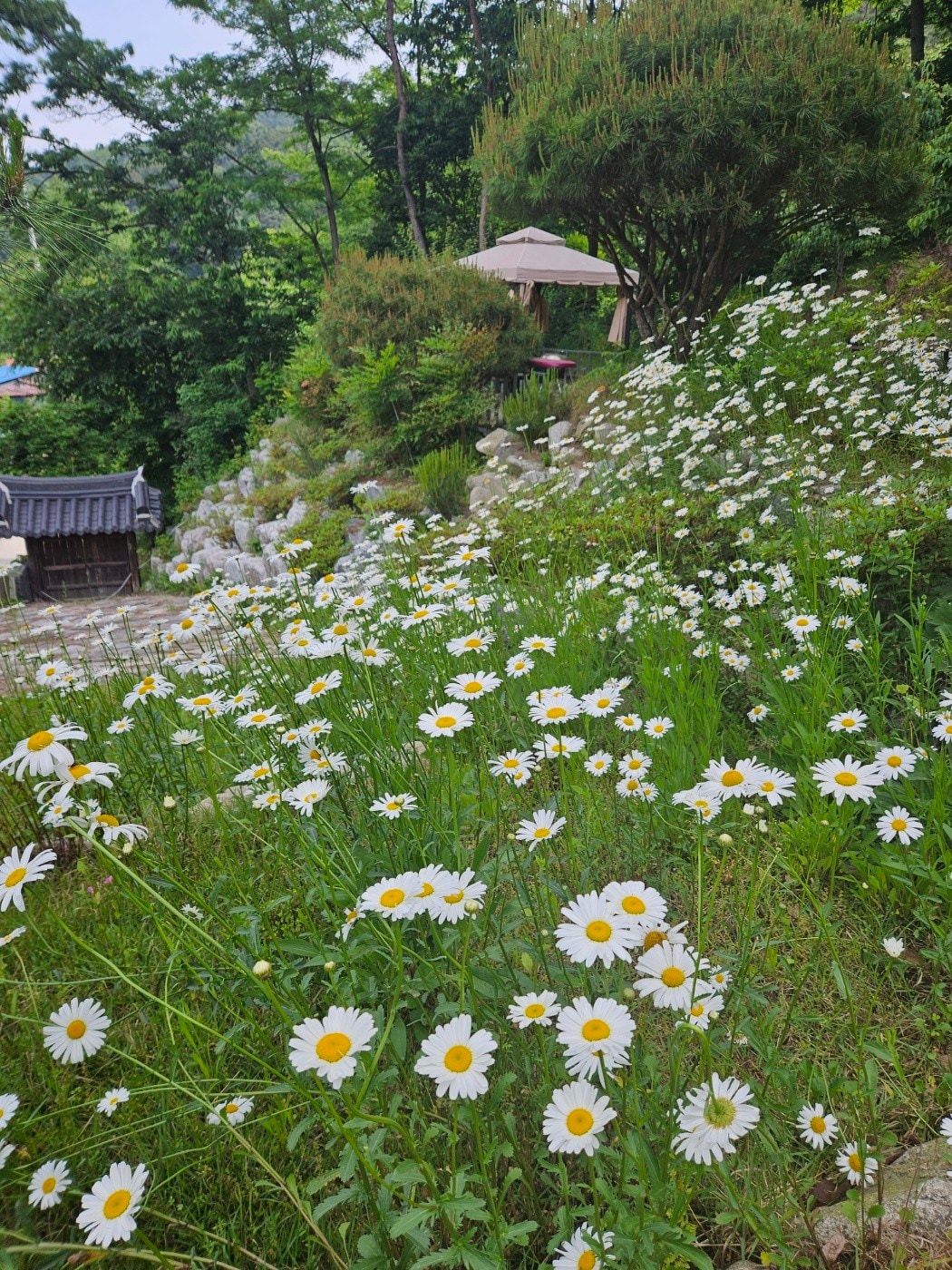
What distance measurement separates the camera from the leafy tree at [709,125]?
20.3ft

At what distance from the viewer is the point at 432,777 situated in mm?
1670

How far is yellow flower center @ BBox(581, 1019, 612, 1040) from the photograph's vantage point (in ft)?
2.80

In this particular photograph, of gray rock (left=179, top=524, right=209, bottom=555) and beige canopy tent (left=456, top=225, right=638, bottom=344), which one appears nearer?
beige canopy tent (left=456, top=225, right=638, bottom=344)

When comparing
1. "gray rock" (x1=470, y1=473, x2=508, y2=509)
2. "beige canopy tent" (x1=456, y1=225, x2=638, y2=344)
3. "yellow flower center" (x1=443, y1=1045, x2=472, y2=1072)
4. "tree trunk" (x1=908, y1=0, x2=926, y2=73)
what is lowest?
"gray rock" (x1=470, y1=473, x2=508, y2=509)

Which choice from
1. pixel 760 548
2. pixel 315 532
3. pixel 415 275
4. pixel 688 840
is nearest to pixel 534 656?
pixel 688 840

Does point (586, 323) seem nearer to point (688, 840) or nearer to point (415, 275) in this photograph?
point (415, 275)

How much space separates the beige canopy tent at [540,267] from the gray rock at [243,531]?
16.5ft

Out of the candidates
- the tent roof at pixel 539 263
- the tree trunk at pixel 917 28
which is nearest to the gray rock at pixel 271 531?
the tent roof at pixel 539 263

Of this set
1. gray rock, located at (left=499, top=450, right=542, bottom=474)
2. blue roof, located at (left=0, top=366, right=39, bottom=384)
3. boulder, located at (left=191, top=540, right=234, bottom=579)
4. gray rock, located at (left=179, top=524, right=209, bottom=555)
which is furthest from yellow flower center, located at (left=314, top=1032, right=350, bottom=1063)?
blue roof, located at (left=0, top=366, right=39, bottom=384)

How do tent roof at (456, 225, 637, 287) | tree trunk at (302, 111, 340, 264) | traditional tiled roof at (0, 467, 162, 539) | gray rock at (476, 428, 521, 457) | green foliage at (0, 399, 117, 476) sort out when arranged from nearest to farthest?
gray rock at (476, 428, 521, 457), tent roof at (456, 225, 637, 287), traditional tiled roof at (0, 467, 162, 539), green foliage at (0, 399, 117, 476), tree trunk at (302, 111, 340, 264)

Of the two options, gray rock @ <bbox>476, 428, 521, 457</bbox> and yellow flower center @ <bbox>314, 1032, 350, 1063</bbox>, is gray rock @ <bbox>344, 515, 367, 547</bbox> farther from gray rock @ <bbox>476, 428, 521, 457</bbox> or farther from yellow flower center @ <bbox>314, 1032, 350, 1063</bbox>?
yellow flower center @ <bbox>314, 1032, 350, 1063</bbox>

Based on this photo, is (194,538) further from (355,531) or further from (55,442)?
(55,442)

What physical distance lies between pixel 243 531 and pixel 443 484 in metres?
4.37

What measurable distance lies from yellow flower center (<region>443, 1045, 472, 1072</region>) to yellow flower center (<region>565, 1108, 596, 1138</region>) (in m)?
0.13
